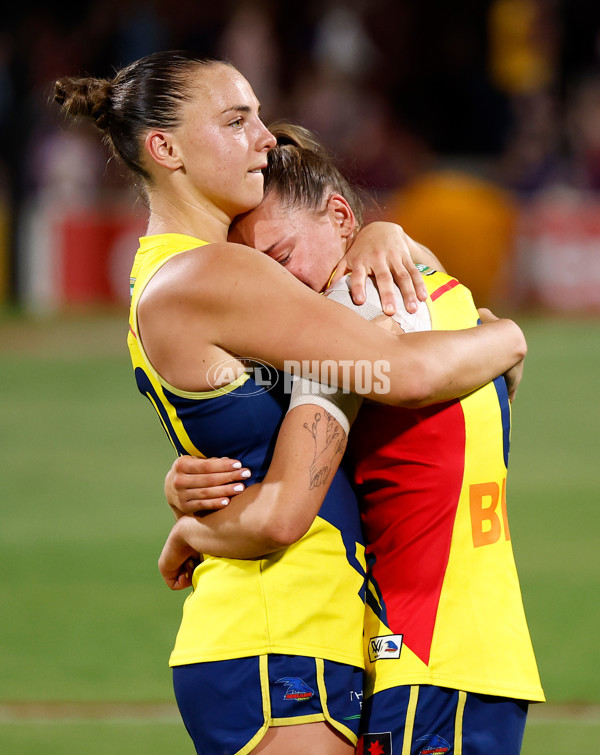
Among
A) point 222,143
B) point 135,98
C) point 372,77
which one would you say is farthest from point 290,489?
point 372,77

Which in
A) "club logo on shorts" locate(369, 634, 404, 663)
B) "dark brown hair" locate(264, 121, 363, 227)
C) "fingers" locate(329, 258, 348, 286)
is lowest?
"club logo on shorts" locate(369, 634, 404, 663)

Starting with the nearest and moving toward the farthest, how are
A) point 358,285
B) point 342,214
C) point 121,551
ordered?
point 358,285, point 342,214, point 121,551

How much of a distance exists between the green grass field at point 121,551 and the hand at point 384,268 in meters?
2.57

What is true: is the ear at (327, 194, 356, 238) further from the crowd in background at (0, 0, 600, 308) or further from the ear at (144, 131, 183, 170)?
the crowd in background at (0, 0, 600, 308)

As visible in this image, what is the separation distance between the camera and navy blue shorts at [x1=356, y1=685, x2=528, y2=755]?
259 cm

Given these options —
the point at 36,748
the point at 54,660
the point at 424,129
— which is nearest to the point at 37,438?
the point at 54,660

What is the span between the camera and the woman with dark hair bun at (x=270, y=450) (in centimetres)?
254

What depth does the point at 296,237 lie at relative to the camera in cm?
290

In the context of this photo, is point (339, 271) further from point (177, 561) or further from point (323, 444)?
point (177, 561)

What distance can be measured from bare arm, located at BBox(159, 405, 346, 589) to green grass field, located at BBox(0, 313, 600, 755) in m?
2.38

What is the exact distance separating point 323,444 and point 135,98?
105 cm

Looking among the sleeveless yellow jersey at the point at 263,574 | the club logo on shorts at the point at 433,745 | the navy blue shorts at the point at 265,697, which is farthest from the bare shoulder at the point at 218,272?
the club logo on shorts at the point at 433,745

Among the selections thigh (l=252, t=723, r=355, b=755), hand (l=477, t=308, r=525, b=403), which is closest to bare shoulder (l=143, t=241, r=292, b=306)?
hand (l=477, t=308, r=525, b=403)

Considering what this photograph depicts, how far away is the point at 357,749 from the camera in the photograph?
8.67 ft
